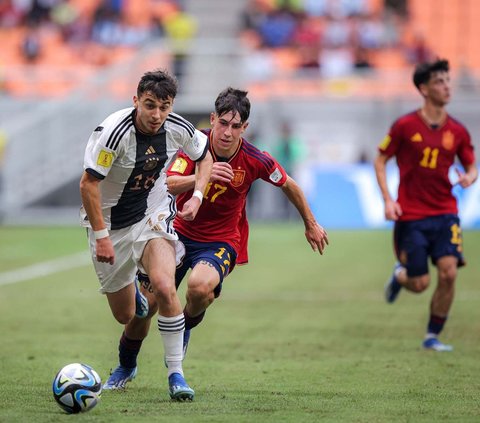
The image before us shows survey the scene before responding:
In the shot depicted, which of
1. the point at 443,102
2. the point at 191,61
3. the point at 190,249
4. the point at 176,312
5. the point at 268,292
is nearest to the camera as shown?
the point at 176,312

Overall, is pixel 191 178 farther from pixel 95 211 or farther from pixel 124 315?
pixel 124 315

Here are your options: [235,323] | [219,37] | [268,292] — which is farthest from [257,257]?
[219,37]

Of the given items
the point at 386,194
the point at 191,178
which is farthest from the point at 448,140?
the point at 191,178

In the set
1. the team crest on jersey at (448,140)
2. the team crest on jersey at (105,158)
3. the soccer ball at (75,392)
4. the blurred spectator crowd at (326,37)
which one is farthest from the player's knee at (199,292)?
the blurred spectator crowd at (326,37)

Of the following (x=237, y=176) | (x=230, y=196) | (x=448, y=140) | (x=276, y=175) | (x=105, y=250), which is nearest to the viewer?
(x=105, y=250)

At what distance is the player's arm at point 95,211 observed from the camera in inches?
294

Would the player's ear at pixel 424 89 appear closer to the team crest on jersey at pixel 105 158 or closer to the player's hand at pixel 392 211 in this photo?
the player's hand at pixel 392 211

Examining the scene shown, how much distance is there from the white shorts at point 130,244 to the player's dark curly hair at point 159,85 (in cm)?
96

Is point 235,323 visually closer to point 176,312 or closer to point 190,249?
point 190,249

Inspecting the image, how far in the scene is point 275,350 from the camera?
1049 centimetres

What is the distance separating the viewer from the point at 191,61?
2898cm

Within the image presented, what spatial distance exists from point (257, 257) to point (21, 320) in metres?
7.85

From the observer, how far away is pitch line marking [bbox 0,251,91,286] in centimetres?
1706

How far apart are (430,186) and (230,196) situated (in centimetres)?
288
